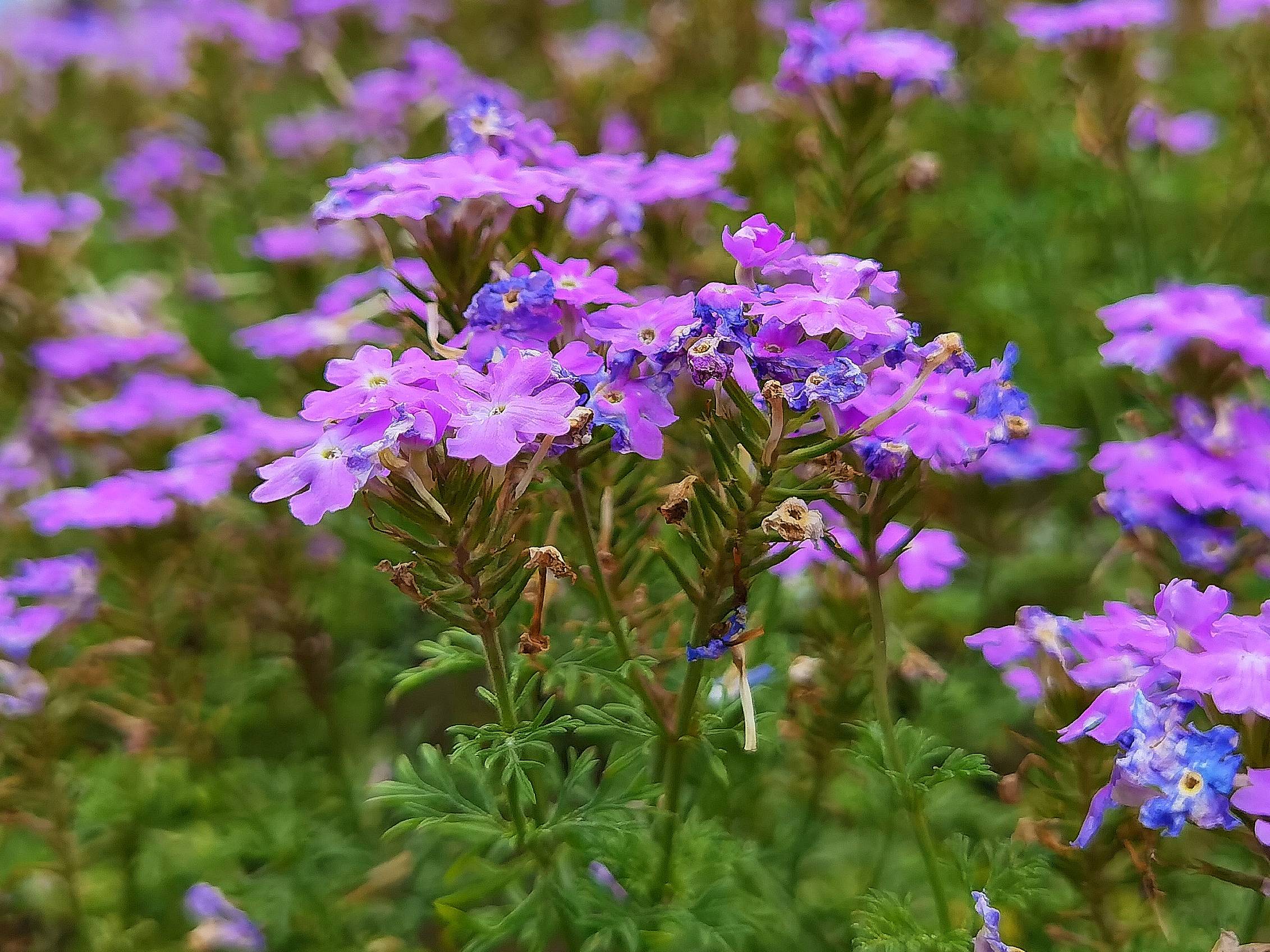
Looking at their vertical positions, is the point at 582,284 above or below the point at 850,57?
below

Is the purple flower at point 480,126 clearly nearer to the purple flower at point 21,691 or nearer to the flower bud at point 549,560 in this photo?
the flower bud at point 549,560

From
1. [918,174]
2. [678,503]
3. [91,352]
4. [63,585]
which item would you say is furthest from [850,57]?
[91,352]

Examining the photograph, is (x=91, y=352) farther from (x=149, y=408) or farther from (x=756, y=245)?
(x=756, y=245)

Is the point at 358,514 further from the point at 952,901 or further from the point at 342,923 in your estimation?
the point at 952,901

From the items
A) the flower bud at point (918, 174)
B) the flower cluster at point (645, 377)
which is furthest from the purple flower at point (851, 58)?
the flower cluster at point (645, 377)

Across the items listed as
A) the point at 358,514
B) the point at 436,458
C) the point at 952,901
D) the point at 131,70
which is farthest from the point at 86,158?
the point at 952,901
